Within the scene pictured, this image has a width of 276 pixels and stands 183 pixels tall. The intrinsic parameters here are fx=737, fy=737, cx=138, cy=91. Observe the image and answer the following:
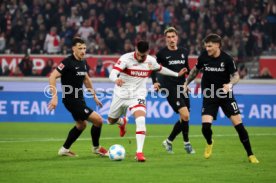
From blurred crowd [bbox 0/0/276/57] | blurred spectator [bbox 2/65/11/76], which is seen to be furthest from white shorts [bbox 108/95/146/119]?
blurred crowd [bbox 0/0/276/57]

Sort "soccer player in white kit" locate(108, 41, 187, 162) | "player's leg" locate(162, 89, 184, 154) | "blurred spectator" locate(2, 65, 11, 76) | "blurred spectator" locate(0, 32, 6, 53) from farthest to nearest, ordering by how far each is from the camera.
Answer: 1. "blurred spectator" locate(0, 32, 6, 53)
2. "blurred spectator" locate(2, 65, 11, 76)
3. "player's leg" locate(162, 89, 184, 154)
4. "soccer player in white kit" locate(108, 41, 187, 162)

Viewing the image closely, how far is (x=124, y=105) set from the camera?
13820 mm

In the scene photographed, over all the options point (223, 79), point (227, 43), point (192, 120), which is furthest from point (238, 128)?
point (227, 43)

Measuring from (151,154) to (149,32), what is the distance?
14600mm

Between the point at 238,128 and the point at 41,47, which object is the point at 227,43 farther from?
the point at 238,128

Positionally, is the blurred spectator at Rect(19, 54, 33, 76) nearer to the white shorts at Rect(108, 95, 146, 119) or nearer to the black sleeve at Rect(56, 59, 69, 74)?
the white shorts at Rect(108, 95, 146, 119)

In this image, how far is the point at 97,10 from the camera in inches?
1163

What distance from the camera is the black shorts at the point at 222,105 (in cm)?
1316

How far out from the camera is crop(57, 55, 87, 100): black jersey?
13852mm

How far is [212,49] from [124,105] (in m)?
1.98

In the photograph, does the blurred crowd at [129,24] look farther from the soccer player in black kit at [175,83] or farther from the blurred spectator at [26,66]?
the soccer player in black kit at [175,83]

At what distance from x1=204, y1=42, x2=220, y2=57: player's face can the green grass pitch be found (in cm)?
191

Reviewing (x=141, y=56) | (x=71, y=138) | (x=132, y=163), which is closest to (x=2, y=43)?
(x=71, y=138)

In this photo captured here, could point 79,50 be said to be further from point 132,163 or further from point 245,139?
point 245,139
